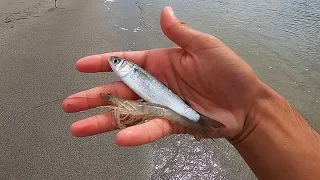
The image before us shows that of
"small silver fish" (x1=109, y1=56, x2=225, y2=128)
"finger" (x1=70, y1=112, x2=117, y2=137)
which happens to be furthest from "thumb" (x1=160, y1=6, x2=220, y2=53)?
"finger" (x1=70, y1=112, x2=117, y2=137)

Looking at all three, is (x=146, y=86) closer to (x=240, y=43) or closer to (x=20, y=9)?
(x=240, y=43)

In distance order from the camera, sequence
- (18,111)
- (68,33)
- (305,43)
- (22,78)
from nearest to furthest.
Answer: (18,111) < (22,78) < (68,33) < (305,43)

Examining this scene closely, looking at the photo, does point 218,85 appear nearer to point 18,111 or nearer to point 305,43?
point 18,111

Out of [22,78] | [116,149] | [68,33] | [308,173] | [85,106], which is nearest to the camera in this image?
[308,173]

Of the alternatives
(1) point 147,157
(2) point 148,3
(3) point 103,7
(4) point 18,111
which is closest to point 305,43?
(2) point 148,3

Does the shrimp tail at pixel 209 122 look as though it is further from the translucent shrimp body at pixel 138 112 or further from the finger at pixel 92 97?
the finger at pixel 92 97

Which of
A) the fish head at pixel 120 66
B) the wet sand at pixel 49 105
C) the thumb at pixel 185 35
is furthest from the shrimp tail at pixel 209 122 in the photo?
the wet sand at pixel 49 105

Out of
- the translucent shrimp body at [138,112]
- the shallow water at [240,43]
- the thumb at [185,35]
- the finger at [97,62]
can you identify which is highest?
the thumb at [185,35]
